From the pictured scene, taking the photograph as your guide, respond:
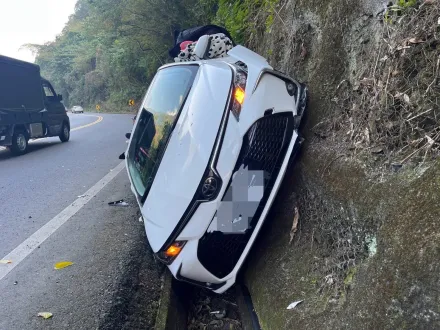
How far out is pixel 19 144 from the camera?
10758mm

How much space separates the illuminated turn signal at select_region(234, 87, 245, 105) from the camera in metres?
3.07

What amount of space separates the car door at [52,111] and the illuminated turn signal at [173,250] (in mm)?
10648

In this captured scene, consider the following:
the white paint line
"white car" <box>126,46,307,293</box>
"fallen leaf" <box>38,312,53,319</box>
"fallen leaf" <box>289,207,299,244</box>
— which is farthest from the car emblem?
the white paint line

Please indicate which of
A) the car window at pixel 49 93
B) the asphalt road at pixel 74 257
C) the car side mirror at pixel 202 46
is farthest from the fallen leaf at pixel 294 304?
the car window at pixel 49 93

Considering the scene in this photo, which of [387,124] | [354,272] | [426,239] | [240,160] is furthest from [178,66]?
[426,239]

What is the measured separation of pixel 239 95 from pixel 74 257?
2.32 metres

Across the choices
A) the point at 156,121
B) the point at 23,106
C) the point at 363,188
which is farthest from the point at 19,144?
the point at 363,188

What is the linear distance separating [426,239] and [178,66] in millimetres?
2865

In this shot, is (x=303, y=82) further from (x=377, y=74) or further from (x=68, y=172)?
(x=68, y=172)

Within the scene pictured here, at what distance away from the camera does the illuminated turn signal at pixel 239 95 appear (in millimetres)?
3072

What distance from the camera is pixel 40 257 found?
4059mm

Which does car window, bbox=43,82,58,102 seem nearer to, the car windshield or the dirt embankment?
the car windshield

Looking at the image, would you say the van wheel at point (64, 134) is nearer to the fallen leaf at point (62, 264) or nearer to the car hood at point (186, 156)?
the fallen leaf at point (62, 264)

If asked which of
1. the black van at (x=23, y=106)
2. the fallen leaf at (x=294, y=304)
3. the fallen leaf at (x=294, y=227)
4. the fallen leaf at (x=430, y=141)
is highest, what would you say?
the fallen leaf at (x=430, y=141)
